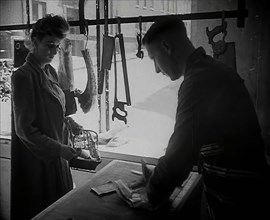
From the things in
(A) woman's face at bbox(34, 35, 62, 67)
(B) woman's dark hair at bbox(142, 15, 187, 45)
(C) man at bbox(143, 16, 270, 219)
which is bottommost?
(C) man at bbox(143, 16, 270, 219)

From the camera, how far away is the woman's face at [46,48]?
197 centimetres

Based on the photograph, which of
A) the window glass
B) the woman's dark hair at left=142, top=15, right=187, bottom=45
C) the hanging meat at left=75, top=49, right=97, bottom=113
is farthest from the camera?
the window glass

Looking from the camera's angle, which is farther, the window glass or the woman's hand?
the window glass

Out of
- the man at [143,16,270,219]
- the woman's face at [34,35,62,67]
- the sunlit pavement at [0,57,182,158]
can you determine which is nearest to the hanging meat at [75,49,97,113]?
the woman's face at [34,35,62,67]

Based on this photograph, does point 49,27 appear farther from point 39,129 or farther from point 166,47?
point 166,47

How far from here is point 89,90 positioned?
7.41ft

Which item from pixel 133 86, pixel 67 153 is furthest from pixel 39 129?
pixel 133 86

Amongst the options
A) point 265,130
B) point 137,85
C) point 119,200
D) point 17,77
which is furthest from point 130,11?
point 119,200

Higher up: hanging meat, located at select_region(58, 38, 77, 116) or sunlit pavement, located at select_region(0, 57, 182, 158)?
hanging meat, located at select_region(58, 38, 77, 116)

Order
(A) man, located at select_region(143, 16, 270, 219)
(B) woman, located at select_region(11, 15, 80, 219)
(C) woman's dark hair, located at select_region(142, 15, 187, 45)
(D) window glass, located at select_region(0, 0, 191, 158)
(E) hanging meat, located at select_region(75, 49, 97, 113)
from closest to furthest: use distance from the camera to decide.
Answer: (A) man, located at select_region(143, 16, 270, 219)
(C) woman's dark hair, located at select_region(142, 15, 187, 45)
(B) woman, located at select_region(11, 15, 80, 219)
(E) hanging meat, located at select_region(75, 49, 97, 113)
(D) window glass, located at select_region(0, 0, 191, 158)

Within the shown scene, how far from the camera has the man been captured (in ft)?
4.36

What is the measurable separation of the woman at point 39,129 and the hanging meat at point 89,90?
0.18m

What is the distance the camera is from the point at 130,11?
249cm

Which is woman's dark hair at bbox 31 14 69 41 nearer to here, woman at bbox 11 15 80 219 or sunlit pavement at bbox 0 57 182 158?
woman at bbox 11 15 80 219
